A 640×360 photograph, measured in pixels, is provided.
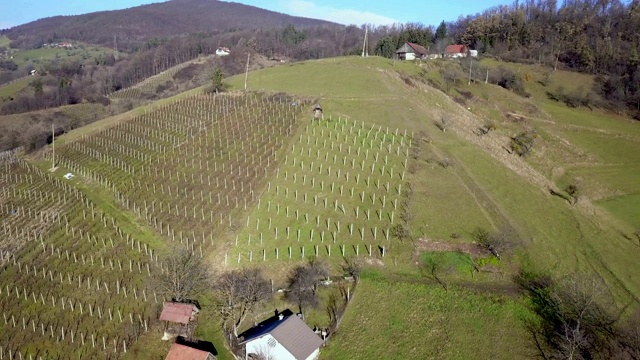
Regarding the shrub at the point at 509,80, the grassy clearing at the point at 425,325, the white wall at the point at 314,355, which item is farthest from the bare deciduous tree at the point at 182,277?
the shrub at the point at 509,80

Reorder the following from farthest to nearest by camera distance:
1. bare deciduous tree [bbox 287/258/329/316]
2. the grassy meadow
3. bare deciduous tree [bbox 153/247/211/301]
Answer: bare deciduous tree [bbox 153/247/211/301] < bare deciduous tree [bbox 287/258/329/316] < the grassy meadow

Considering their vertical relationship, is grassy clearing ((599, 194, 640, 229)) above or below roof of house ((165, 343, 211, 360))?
above

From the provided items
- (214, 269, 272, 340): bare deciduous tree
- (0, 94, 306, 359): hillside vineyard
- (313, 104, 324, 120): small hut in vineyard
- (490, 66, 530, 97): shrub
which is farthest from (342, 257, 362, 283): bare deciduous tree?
(490, 66, 530, 97): shrub

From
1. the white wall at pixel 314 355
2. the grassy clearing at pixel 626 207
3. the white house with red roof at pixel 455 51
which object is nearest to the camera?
the white wall at pixel 314 355

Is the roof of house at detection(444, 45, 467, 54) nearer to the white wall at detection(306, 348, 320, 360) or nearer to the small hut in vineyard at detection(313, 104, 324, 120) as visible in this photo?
the small hut in vineyard at detection(313, 104, 324, 120)

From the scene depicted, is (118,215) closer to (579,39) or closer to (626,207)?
(626,207)

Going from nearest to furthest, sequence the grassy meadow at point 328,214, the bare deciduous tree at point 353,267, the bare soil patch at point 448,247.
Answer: the grassy meadow at point 328,214
the bare deciduous tree at point 353,267
the bare soil patch at point 448,247

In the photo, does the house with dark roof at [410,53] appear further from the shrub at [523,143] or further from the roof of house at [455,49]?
the shrub at [523,143]

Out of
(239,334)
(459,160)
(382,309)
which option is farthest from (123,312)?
(459,160)
